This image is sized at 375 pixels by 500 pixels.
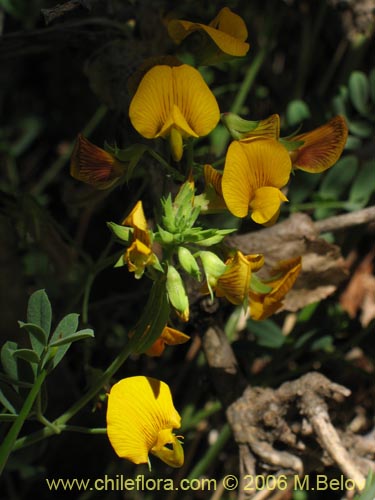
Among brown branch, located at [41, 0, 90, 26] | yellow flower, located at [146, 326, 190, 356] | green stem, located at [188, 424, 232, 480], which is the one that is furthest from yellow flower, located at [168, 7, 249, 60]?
green stem, located at [188, 424, 232, 480]

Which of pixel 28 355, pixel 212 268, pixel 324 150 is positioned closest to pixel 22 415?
pixel 28 355

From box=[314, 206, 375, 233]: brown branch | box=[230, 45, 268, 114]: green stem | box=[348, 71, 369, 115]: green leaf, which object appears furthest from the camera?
box=[230, 45, 268, 114]: green stem

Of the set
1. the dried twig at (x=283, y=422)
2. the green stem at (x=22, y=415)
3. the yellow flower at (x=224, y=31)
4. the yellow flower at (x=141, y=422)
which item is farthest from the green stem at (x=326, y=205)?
the green stem at (x=22, y=415)

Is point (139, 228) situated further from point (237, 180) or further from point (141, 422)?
point (141, 422)

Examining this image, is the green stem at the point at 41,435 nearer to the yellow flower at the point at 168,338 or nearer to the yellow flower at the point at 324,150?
the yellow flower at the point at 168,338

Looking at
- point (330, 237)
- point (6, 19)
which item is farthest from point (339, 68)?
point (6, 19)

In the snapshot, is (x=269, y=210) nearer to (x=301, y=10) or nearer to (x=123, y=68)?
(x=123, y=68)

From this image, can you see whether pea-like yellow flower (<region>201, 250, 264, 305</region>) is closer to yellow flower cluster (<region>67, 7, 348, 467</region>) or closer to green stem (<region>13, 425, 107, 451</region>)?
yellow flower cluster (<region>67, 7, 348, 467</region>)
